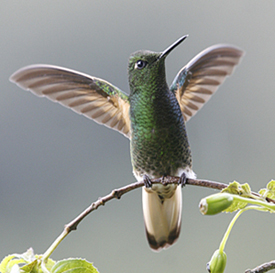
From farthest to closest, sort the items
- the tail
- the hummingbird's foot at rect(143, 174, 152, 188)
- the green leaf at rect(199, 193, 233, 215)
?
the tail
the hummingbird's foot at rect(143, 174, 152, 188)
the green leaf at rect(199, 193, 233, 215)

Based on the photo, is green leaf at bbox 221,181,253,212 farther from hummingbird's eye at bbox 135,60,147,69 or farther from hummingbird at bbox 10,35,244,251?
hummingbird's eye at bbox 135,60,147,69

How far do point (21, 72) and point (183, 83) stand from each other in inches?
26.4

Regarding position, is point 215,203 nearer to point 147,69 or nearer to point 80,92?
point 147,69

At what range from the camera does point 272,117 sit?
486 cm

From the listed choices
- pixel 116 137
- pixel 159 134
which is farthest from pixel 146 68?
pixel 116 137

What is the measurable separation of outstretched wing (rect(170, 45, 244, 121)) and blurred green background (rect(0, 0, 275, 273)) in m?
2.07

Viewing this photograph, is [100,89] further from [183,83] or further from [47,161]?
[47,161]

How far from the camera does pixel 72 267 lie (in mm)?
839

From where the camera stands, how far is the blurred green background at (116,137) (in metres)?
4.07

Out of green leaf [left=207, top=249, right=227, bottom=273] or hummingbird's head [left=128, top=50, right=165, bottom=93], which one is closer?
green leaf [left=207, top=249, right=227, bottom=273]

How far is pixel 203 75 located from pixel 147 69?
10.5 inches

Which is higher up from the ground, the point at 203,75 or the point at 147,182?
the point at 203,75

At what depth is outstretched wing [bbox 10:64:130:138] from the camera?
4.78 ft

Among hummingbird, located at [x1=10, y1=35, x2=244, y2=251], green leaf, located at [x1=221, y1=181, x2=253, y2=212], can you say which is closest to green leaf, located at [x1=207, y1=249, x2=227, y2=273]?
green leaf, located at [x1=221, y1=181, x2=253, y2=212]
